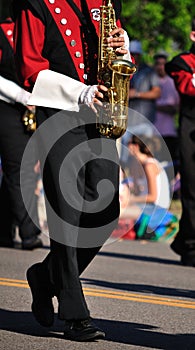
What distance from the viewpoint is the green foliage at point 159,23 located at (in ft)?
63.2

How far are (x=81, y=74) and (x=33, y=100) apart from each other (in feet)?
0.93

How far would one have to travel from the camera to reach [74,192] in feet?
20.1

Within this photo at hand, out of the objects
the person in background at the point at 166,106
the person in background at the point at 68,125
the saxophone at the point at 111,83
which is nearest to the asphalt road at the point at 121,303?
the person in background at the point at 68,125

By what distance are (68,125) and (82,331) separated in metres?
1.06

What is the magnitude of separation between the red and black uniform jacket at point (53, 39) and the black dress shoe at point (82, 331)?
1231mm

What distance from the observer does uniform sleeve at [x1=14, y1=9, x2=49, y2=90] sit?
6.02 m

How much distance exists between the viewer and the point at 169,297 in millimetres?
7938

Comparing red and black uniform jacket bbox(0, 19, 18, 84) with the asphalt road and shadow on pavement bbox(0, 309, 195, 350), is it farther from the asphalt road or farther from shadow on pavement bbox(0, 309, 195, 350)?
shadow on pavement bbox(0, 309, 195, 350)

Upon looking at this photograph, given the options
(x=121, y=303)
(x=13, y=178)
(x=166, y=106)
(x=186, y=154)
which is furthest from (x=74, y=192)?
(x=166, y=106)

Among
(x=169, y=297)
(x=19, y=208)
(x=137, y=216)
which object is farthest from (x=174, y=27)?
(x=169, y=297)

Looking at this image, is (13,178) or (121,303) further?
(13,178)

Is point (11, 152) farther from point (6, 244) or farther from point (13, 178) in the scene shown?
point (6, 244)

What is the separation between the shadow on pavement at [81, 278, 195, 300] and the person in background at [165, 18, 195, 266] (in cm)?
158

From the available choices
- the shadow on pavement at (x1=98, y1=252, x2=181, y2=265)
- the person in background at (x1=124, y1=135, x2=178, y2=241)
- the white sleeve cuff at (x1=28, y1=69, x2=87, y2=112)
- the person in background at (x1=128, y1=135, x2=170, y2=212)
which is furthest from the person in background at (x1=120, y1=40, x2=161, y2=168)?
the white sleeve cuff at (x1=28, y1=69, x2=87, y2=112)
